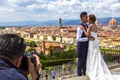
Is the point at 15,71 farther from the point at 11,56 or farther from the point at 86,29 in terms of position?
the point at 86,29

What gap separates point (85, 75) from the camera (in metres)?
5.65

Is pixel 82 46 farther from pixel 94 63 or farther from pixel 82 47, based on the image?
pixel 94 63

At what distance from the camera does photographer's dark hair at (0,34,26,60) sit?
1.42 meters

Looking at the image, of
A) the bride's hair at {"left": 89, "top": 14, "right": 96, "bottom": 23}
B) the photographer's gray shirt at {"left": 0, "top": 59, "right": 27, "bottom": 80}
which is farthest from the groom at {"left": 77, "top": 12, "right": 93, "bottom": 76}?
the photographer's gray shirt at {"left": 0, "top": 59, "right": 27, "bottom": 80}

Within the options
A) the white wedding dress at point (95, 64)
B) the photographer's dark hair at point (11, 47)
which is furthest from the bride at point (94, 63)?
the photographer's dark hair at point (11, 47)

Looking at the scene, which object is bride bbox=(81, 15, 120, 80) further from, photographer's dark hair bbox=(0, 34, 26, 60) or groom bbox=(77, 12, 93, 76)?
photographer's dark hair bbox=(0, 34, 26, 60)

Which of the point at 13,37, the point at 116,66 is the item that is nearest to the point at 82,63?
the point at 116,66

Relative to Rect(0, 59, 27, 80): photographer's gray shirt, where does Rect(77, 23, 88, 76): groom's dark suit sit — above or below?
below

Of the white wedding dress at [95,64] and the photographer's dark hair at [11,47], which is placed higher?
the photographer's dark hair at [11,47]

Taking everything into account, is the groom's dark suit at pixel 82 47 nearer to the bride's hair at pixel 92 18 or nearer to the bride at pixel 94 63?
the bride at pixel 94 63

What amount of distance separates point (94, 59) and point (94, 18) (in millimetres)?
731

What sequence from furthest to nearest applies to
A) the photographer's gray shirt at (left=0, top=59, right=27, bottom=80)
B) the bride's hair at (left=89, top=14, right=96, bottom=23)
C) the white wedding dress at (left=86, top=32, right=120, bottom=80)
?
the white wedding dress at (left=86, top=32, right=120, bottom=80) < the bride's hair at (left=89, top=14, right=96, bottom=23) < the photographer's gray shirt at (left=0, top=59, right=27, bottom=80)

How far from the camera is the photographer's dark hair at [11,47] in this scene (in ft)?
4.65

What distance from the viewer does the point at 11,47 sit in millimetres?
1435
